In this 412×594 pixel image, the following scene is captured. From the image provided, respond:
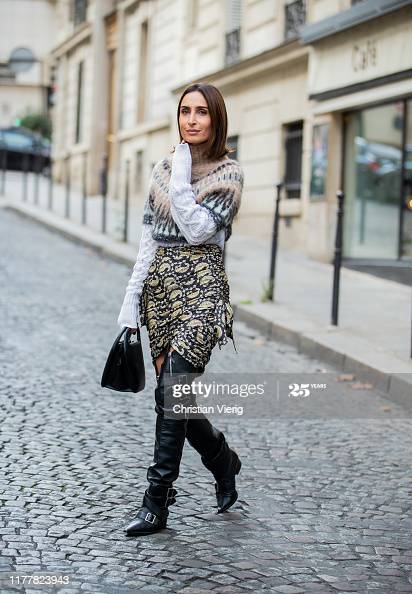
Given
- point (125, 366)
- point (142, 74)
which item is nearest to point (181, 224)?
point (125, 366)

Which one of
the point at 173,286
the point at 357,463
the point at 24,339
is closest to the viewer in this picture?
the point at 173,286

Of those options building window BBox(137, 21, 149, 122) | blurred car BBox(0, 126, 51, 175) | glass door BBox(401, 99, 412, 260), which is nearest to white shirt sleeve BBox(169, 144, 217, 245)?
glass door BBox(401, 99, 412, 260)

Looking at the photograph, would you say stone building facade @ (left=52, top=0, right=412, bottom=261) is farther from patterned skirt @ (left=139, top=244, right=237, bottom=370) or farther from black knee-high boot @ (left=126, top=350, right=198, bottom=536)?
black knee-high boot @ (left=126, top=350, right=198, bottom=536)

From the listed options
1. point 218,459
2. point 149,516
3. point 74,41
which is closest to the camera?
point 149,516

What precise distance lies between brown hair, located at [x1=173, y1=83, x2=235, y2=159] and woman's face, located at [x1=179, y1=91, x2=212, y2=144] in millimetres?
Result: 16

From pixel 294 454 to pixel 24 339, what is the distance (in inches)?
147

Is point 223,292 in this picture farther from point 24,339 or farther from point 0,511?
point 24,339

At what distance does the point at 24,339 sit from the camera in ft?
29.6

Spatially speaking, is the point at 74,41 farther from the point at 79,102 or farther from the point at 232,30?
the point at 232,30

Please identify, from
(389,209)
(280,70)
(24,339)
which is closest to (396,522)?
(24,339)

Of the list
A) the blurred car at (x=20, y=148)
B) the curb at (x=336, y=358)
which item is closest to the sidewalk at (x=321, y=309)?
the curb at (x=336, y=358)

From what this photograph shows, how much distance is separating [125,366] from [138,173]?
75.2 ft

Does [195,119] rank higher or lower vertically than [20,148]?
lower

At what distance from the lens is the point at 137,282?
448 centimetres
